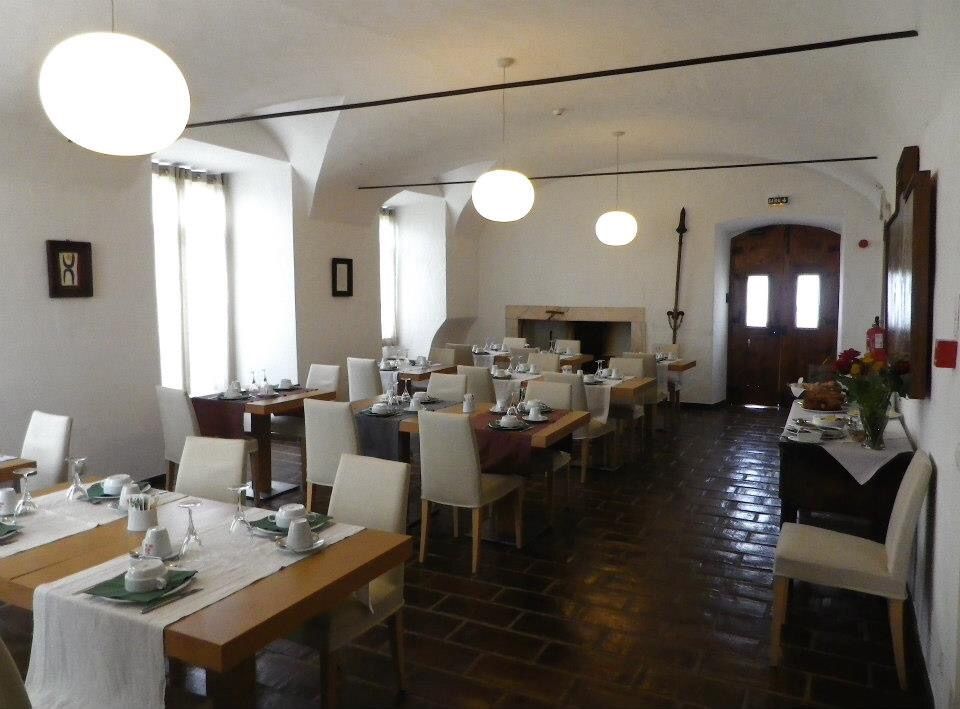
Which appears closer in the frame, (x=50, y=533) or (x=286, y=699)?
(x=50, y=533)

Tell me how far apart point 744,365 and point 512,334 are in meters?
3.62

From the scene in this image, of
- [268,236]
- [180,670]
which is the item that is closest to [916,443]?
[180,670]

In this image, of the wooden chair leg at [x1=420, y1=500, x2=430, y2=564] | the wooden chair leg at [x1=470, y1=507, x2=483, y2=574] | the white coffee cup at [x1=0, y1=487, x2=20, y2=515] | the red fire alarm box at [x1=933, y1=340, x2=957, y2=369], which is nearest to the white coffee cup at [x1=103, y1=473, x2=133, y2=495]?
the white coffee cup at [x1=0, y1=487, x2=20, y2=515]

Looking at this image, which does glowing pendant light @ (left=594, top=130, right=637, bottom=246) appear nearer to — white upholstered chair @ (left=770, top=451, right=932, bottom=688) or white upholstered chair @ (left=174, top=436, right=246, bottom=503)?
white upholstered chair @ (left=770, top=451, right=932, bottom=688)

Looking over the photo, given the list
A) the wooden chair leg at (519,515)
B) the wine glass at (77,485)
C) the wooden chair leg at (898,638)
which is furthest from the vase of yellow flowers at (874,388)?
the wine glass at (77,485)

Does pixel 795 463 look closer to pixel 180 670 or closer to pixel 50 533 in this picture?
pixel 180 670

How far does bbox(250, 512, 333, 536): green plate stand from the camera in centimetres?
279

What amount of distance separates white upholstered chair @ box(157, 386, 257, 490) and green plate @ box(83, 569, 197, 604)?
333 centimetres

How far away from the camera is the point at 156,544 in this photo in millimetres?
2496

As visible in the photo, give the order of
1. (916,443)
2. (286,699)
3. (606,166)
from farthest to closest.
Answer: (606,166), (916,443), (286,699)

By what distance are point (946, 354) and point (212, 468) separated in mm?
3387

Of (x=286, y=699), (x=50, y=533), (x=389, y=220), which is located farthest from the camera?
(x=389, y=220)

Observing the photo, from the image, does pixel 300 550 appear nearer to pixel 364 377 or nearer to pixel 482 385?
pixel 482 385

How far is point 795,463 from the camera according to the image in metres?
4.22
